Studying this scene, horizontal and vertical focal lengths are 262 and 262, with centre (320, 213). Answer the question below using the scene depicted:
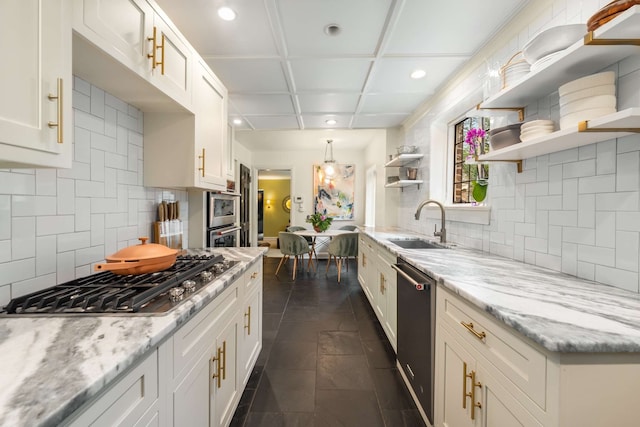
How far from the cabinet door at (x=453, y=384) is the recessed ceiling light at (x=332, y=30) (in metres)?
1.94

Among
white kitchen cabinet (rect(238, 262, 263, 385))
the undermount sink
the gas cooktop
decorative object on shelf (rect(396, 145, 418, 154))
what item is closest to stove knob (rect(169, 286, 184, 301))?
the gas cooktop

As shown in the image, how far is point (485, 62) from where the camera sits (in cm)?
196

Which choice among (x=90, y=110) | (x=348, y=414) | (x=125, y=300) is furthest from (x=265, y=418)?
(x=90, y=110)

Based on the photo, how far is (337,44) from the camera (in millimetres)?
1946

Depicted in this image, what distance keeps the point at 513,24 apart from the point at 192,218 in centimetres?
264

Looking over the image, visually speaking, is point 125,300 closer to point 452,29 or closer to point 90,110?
point 90,110

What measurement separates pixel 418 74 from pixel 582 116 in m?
1.61

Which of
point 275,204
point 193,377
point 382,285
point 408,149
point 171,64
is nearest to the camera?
point 193,377

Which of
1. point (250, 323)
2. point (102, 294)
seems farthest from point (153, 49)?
point (250, 323)

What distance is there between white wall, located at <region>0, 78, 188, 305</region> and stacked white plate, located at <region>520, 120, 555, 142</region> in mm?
2141

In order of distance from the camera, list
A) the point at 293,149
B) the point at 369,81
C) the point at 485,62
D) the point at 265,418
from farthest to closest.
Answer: the point at 293,149 → the point at 369,81 → the point at 485,62 → the point at 265,418

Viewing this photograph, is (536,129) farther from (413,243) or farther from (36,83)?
(36,83)

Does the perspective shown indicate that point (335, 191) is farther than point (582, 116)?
Yes

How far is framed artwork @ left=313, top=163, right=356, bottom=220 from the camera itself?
6074 mm
